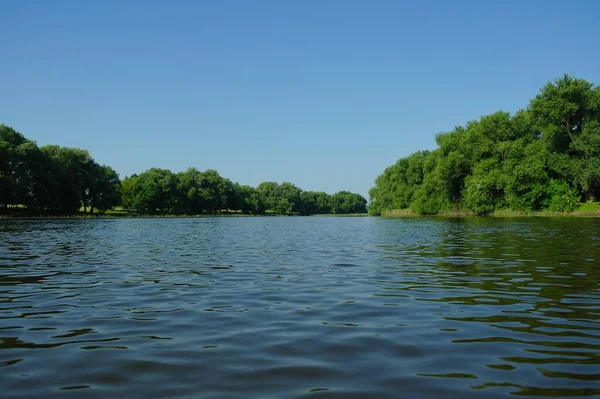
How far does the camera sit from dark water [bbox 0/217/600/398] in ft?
18.4

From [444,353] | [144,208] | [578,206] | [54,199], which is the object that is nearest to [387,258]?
[444,353]

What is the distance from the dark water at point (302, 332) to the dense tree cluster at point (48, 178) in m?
89.6

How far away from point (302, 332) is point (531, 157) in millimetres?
87456

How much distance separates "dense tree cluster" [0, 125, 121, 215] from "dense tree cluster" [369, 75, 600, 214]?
284 feet

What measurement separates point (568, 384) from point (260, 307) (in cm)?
633

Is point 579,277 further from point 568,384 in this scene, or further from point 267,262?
point 267,262

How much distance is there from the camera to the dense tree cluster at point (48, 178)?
304 feet

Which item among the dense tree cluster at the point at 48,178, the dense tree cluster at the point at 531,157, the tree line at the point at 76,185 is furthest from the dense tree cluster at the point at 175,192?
the dense tree cluster at the point at 531,157

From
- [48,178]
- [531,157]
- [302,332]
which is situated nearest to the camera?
[302,332]

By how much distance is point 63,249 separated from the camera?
2567cm

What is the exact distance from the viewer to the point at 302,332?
26.4 feet

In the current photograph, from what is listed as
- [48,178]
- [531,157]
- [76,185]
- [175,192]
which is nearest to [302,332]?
[531,157]

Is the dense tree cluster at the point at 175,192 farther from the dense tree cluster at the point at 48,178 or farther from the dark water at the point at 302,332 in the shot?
the dark water at the point at 302,332

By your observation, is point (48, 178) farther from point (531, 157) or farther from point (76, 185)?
point (531, 157)
